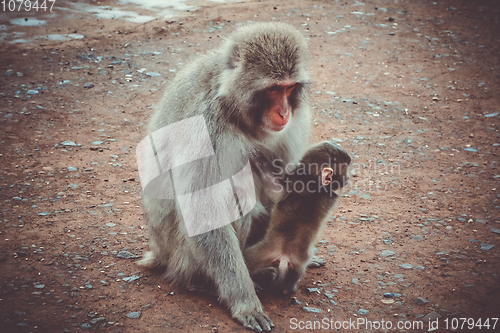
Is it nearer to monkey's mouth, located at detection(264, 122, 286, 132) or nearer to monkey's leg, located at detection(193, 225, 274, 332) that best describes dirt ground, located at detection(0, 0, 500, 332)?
monkey's leg, located at detection(193, 225, 274, 332)

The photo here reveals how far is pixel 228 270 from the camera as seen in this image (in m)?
2.83

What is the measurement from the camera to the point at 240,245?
3.10 m

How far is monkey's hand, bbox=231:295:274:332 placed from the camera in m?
2.77

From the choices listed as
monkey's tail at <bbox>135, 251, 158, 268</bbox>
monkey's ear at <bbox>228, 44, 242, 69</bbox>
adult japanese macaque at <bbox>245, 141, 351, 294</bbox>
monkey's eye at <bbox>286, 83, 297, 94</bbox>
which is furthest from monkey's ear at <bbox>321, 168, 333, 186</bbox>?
monkey's tail at <bbox>135, 251, 158, 268</bbox>

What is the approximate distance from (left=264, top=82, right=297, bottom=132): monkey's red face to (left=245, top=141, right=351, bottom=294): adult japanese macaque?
0.94 feet

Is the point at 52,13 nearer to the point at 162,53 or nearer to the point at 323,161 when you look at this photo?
the point at 162,53

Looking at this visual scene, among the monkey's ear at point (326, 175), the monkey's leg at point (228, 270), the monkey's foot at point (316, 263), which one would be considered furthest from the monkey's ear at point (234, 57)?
the monkey's foot at point (316, 263)

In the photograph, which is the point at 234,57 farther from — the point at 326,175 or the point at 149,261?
the point at 149,261

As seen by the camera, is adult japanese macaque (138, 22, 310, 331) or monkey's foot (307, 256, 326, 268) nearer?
adult japanese macaque (138, 22, 310, 331)

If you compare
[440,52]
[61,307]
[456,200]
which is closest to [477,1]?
[440,52]

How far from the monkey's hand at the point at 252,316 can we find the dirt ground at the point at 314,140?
7 cm

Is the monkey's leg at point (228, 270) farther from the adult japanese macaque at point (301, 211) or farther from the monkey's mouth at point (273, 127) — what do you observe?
the monkey's mouth at point (273, 127)

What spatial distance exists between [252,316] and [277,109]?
1.33m

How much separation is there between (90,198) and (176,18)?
18.9 ft
